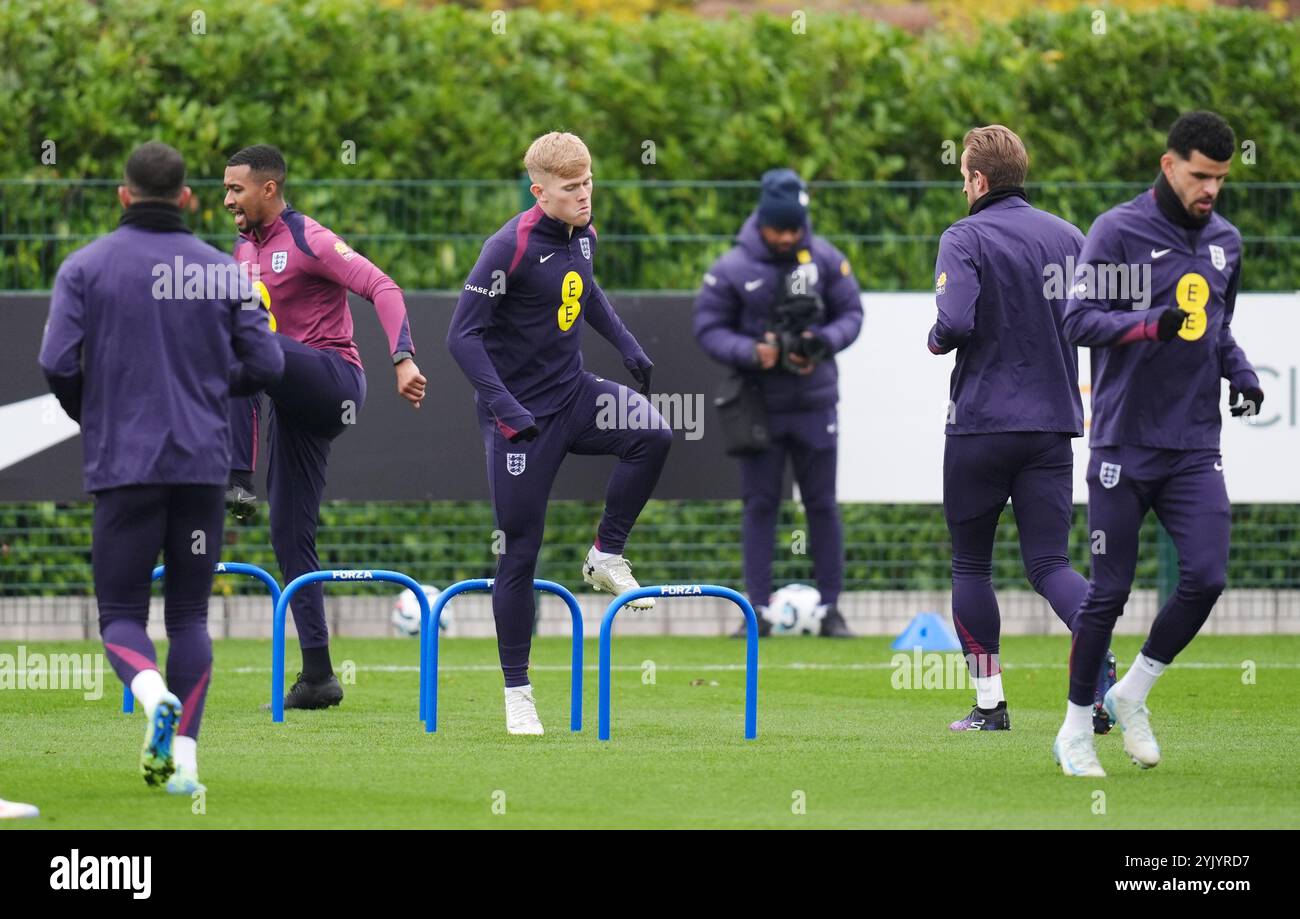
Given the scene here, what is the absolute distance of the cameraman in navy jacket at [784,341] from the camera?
1246 centimetres

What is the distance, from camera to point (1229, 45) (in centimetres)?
1406

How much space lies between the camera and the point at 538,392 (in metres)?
8.36

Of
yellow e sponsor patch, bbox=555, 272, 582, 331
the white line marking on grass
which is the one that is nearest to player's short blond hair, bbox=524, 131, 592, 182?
yellow e sponsor patch, bbox=555, 272, 582, 331

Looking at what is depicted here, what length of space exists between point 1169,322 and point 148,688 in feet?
10.9

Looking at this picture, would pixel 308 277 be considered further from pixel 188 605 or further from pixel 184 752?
pixel 184 752

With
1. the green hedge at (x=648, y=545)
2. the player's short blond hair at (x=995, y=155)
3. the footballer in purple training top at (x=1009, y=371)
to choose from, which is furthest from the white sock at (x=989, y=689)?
the green hedge at (x=648, y=545)

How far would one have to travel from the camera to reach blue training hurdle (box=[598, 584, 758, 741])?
313 inches

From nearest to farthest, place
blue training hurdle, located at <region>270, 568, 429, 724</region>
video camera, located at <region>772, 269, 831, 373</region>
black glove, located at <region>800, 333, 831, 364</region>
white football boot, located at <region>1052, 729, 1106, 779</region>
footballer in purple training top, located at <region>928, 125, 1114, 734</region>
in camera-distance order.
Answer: white football boot, located at <region>1052, 729, 1106, 779</region> → footballer in purple training top, located at <region>928, 125, 1114, 734</region> → blue training hurdle, located at <region>270, 568, 429, 724</region> → black glove, located at <region>800, 333, 831, 364</region> → video camera, located at <region>772, 269, 831, 373</region>

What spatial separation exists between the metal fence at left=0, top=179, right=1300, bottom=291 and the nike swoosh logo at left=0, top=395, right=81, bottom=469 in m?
0.78

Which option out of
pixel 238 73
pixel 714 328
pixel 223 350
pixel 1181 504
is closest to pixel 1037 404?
pixel 1181 504

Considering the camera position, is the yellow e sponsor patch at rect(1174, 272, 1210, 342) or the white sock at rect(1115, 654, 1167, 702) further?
the white sock at rect(1115, 654, 1167, 702)

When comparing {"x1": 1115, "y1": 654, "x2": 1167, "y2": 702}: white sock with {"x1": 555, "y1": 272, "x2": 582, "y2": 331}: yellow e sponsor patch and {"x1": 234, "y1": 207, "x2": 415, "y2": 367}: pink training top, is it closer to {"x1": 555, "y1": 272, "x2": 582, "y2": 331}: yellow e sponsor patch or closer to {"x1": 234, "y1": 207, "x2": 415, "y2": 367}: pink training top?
{"x1": 555, "y1": 272, "x2": 582, "y2": 331}: yellow e sponsor patch

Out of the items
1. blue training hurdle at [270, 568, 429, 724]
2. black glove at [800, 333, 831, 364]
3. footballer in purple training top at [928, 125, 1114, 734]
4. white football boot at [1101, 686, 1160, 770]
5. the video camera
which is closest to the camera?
white football boot at [1101, 686, 1160, 770]
